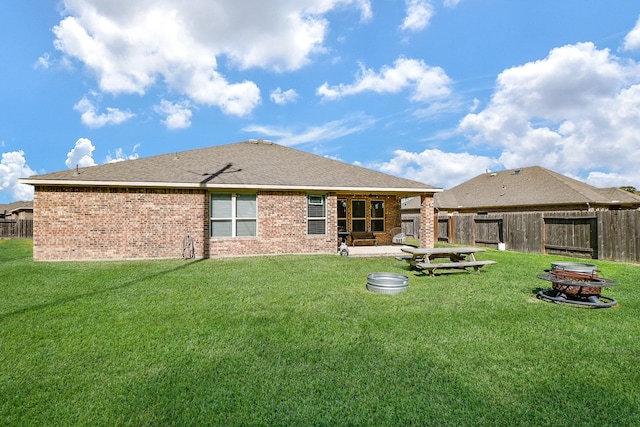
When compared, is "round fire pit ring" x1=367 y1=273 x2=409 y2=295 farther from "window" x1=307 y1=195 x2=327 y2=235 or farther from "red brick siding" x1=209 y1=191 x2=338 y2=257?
"window" x1=307 y1=195 x2=327 y2=235

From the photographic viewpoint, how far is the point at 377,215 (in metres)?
17.0

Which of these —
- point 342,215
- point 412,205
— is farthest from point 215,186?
point 412,205

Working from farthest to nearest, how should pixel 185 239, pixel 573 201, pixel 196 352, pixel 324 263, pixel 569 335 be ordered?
pixel 573 201, pixel 185 239, pixel 324 263, pixel 569 335, pixel 196 352

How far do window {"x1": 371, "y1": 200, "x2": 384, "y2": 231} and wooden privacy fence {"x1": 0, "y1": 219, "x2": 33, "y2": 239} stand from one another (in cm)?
2623

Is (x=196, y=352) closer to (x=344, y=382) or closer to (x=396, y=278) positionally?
(x=344, y=382)

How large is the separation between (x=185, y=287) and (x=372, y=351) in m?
4.85

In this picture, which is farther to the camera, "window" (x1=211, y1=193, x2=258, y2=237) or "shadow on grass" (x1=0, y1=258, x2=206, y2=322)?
"window" (x1=211, y1=193, x2=258, y2=237)

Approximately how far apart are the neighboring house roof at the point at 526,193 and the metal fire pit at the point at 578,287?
15.8m

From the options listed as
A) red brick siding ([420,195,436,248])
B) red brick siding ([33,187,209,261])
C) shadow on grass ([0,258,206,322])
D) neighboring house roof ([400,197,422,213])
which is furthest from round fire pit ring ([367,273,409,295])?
neighboring house roof ([400,197,422,213])

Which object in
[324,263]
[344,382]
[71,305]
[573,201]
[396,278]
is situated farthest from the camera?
[573,201]

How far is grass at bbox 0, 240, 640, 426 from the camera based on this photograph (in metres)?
2.78

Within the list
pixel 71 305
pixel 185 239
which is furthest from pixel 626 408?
pixel 185 239

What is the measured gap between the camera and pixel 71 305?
19.0 feet

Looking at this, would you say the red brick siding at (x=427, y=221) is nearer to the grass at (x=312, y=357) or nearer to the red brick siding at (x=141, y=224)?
the red brick siding at (x=141, y=224)
